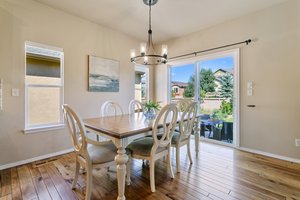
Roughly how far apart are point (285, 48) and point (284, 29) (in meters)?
0.33

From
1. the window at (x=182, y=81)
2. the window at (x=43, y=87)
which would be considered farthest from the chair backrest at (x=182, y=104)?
the window at (x=43, y=87)

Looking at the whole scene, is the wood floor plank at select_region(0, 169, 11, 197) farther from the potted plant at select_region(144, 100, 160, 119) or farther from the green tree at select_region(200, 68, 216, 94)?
the green tree at select_region(200, 68, 216, 94)

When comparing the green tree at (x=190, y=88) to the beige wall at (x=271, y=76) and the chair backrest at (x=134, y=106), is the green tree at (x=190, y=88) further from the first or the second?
the chair backrest at (x=134, y=106)

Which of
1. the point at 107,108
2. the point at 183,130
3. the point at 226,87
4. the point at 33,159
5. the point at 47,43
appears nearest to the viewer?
the point at 183,130

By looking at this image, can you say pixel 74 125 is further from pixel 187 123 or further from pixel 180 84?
pixel 180 84

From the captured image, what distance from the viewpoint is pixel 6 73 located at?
240 cm

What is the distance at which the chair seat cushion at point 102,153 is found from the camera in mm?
1671

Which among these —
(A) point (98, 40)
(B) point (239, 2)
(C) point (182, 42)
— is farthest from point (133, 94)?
(B) point (239, 2)

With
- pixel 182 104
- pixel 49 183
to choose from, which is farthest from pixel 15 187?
pixel 182 104

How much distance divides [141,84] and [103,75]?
1.36m

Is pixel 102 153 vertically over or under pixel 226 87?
under

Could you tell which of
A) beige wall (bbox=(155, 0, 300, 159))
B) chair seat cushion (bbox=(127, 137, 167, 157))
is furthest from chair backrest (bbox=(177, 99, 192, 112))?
chair seat cushion (bbox=(127, 137, 167, 157))

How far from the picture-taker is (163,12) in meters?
3.00

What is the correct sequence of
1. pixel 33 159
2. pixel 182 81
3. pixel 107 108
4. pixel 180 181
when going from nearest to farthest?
1. pixel 180 181
2. pixel 33 159
3. pixel 107 108
4. pixel 182 81
